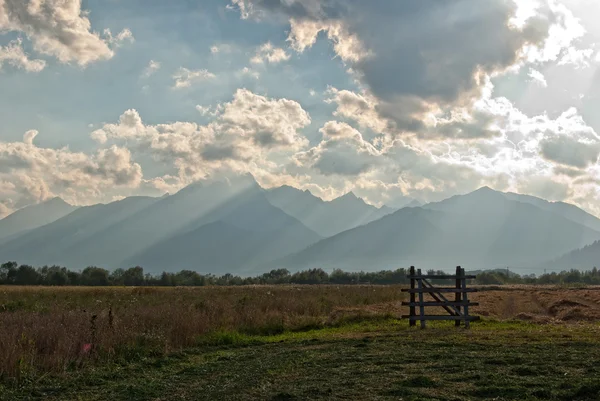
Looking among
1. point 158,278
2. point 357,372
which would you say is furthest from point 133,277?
point 357,372

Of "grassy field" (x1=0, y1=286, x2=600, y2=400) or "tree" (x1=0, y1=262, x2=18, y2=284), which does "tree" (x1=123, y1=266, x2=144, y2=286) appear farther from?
"grassy field" (x1=0, y1=286, x2=600, y2=400)

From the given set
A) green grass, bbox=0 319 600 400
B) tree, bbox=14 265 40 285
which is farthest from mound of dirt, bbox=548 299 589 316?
tree, bbox=14 265 40 285

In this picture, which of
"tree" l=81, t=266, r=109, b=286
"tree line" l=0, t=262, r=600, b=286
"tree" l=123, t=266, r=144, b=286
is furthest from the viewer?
"tree" l=123, t=266, r=144, b=286

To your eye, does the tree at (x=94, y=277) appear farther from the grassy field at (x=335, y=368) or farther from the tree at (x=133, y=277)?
the grassy field at (x=335, y=368)

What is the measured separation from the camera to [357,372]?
466 inches

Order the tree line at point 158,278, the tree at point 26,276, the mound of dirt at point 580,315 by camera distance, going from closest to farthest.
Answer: the mound of dirt at point 580,315 → the tree at point 26,276 → the tree line at point 158,278

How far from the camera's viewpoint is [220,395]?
10.2 m

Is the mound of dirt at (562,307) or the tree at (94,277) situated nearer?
the mound of dirt at (562,307)

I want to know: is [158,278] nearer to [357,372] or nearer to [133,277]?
[133,277]

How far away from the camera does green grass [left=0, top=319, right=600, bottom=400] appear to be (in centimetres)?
986

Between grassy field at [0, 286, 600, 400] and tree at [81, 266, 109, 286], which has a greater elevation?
tree at [81, 266, 109, 286]

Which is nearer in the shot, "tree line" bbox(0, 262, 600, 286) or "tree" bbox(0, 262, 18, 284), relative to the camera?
"tree" bbox(0, 262, 18, 284)

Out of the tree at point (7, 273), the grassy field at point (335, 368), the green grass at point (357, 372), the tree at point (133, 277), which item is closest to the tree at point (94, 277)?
the tree at point (133, 277)

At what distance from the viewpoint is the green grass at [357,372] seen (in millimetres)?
9859
